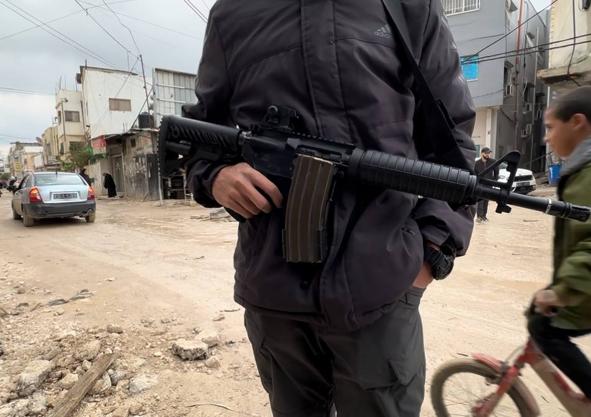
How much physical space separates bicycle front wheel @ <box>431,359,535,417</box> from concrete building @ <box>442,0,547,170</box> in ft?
58.9

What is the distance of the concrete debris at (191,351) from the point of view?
106 inches

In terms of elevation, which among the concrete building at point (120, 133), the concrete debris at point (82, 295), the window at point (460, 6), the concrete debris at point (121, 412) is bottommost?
the concrete debris at point (121, 412)

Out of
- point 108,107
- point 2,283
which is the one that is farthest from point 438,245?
point 108,107

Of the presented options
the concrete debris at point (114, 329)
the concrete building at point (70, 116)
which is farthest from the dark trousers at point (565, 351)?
the concrete building at point (70, 116)

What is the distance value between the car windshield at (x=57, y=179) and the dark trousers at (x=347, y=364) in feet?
32.2

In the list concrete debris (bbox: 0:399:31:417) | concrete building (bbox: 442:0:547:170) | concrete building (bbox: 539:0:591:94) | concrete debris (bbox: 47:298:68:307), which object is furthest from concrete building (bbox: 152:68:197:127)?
concrete debris (bbox: 0:399:31:417)

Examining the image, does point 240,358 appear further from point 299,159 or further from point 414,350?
point 299,159

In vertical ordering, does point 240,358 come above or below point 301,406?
below

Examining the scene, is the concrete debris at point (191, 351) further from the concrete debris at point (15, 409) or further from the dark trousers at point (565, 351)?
the dark trousers at point (565, 351)

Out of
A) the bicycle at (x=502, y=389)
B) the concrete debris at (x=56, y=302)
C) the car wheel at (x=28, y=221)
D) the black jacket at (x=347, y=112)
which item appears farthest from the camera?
the car wheel at (x=28, y=221)

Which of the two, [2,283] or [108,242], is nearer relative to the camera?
[2,283]

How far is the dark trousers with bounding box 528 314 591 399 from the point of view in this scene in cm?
167

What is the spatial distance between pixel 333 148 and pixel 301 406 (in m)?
0.75

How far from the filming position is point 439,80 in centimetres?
113
